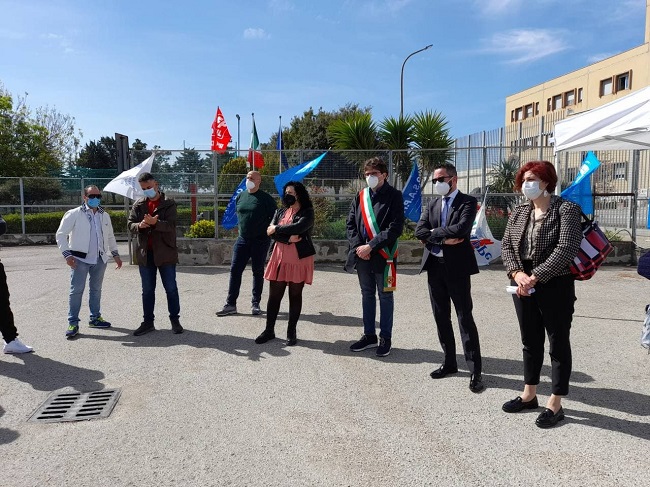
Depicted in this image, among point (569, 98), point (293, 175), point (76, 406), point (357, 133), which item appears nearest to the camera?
point (76, 406)

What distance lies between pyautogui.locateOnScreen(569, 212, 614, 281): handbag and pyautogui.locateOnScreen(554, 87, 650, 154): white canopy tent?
2.99 meters

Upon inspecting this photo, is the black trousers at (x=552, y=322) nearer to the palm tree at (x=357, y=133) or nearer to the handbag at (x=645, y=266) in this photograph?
the handbag at (x=645, y=266)

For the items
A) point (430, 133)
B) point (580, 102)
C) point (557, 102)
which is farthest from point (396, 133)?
point (557, 102)

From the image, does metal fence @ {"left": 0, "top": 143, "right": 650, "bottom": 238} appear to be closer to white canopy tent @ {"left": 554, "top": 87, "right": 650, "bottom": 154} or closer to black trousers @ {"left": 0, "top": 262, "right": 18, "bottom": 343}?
white canopy tent @ {"left": 554, "top": 87, "right": 650, "bottom": 154}

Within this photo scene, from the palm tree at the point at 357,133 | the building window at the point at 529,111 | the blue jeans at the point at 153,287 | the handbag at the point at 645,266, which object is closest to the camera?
the handbag at the point at 645,266

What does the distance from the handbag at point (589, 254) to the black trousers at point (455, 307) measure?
0.92m

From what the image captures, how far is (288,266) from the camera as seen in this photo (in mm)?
5352

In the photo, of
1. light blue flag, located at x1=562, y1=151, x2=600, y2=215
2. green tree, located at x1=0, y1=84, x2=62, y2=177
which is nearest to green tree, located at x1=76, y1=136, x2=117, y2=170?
green tree, located at x1=0, y1=84, x2=62, y2=177

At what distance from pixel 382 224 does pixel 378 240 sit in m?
0.21

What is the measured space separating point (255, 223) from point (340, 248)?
15.0 feet

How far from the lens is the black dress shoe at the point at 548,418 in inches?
135

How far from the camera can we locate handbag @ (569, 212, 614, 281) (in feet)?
11.1

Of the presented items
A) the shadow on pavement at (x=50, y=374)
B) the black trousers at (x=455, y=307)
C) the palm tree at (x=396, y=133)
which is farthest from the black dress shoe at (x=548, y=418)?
the palm tree at (x=396, y=133)

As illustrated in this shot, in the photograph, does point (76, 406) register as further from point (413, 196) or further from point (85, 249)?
point (413, 196)
